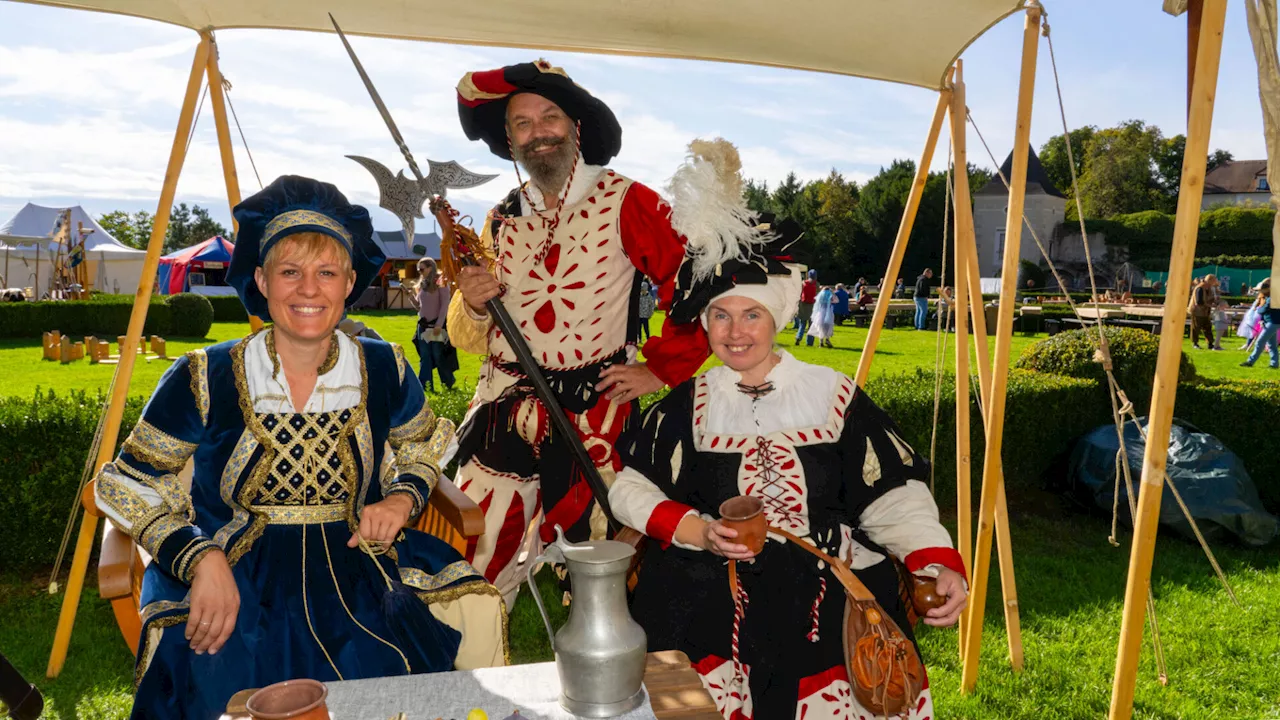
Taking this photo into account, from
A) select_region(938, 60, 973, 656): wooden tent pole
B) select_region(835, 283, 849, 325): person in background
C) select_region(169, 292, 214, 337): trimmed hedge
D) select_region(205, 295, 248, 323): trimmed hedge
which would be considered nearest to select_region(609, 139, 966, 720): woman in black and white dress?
select_region(938, 60, 973, 656): wooden tent pole

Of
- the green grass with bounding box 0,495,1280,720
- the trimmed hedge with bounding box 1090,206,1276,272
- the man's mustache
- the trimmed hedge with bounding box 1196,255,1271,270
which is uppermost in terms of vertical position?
the trimmed hedge with bounding box 1090,206,1276,272

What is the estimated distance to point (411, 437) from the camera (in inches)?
92.1

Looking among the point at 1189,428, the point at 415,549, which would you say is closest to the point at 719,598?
the point at 415,549

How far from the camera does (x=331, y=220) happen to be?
214 cm

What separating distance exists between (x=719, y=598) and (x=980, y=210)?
54383 mm

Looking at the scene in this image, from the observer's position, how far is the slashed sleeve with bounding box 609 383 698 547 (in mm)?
2301

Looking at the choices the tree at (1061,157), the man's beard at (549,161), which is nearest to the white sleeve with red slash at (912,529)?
the man's beard at (549,161)

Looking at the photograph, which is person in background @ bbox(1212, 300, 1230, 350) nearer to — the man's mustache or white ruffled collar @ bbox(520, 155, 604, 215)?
white ruffled collar @ bbox(520, 155, 604, 215)

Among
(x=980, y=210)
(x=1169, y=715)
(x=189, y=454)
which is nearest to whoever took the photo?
(x=189, y=454)

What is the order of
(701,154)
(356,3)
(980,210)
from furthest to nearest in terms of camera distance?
(980,210) < (356,3) < (701,154)

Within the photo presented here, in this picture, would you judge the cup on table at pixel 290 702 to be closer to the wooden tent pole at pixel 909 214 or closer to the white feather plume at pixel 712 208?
the white feather plume at pixel 712 208

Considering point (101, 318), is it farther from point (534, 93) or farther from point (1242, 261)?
point (1242, 261)

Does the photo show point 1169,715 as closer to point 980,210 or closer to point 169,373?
point 169,373

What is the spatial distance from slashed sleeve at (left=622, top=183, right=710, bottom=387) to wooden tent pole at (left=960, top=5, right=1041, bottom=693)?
3.55ft
